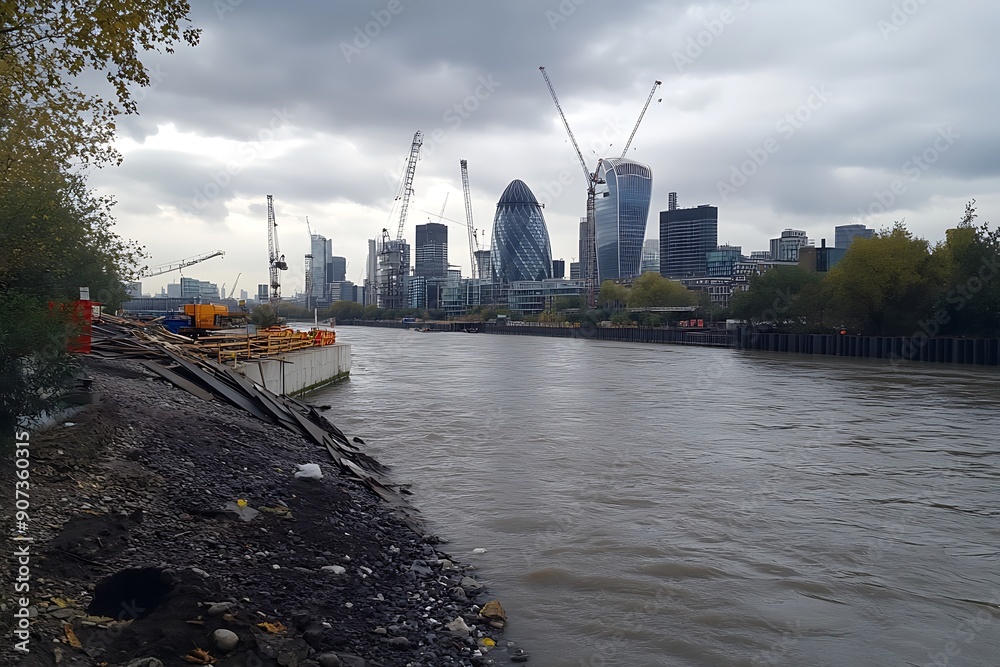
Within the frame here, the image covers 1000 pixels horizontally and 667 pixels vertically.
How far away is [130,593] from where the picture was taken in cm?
677

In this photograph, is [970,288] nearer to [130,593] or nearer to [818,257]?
[130,593]

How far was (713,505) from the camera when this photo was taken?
1471cm

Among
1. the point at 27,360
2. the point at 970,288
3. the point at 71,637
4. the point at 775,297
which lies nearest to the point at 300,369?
the point at 27,360

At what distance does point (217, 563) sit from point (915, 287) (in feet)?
262

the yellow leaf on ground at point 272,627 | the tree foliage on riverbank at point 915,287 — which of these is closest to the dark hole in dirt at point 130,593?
the yellow leaf on ground at point 272,627

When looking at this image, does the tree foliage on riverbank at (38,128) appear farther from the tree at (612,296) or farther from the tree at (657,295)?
the tree at (612,296)

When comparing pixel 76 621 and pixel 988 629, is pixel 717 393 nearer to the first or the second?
pixel 988 629

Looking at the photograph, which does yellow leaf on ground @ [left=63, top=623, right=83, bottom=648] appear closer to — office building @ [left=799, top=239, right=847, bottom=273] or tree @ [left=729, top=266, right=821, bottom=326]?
tree @ [left=729, top=266, right=821, bottom=326]

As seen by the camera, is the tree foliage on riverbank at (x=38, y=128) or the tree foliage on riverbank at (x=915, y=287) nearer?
the tree foliage on riverbank at (x=38, y=128)

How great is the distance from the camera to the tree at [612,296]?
18300 centimetres

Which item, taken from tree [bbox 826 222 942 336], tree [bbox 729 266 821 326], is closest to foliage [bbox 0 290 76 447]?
tree [bbox 826 222 942 336]

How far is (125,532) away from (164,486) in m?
1.90

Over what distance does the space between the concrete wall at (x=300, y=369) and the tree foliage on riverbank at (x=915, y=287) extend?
5594cm

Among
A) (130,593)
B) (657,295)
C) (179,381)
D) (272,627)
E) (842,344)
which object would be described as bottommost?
Result: (842,344)
